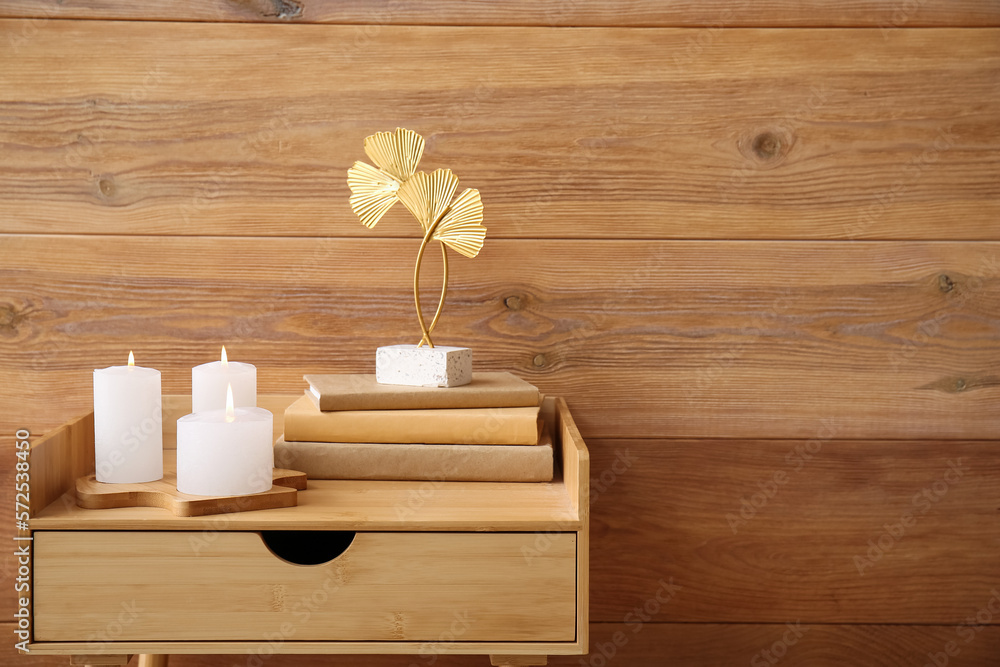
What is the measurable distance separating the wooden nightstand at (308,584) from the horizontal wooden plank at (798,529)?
0.97 feet

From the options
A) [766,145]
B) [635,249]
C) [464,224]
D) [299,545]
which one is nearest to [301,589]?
[299,545]

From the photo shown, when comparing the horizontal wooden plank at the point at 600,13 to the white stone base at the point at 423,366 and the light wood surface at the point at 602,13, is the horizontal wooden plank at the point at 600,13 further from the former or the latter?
the white stone base at the point at 423,366

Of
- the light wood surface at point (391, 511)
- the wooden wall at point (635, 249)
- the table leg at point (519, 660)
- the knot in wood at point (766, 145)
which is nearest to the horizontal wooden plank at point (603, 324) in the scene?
the wooden wall at point (635, 249)

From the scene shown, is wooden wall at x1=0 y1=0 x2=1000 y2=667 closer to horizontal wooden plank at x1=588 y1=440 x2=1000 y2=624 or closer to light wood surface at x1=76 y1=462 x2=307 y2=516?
horizontal wooden plank at x1=588 y1=440 x2=1000 y2=624

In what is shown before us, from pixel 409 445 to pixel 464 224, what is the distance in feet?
0.76

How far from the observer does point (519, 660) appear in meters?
0.65

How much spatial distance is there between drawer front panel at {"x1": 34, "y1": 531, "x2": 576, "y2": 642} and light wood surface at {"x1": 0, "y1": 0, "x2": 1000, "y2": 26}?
1.88ft

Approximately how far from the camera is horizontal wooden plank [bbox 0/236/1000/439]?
35.7 inches

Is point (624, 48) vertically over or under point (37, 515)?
over

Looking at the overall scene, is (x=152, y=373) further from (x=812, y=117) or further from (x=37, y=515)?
(x=812, y=117)

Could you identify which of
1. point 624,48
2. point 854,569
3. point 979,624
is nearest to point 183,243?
point 624,48

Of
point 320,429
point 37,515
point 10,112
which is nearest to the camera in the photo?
point 37,515

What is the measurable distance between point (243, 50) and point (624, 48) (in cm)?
42

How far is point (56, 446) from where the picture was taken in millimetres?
677
